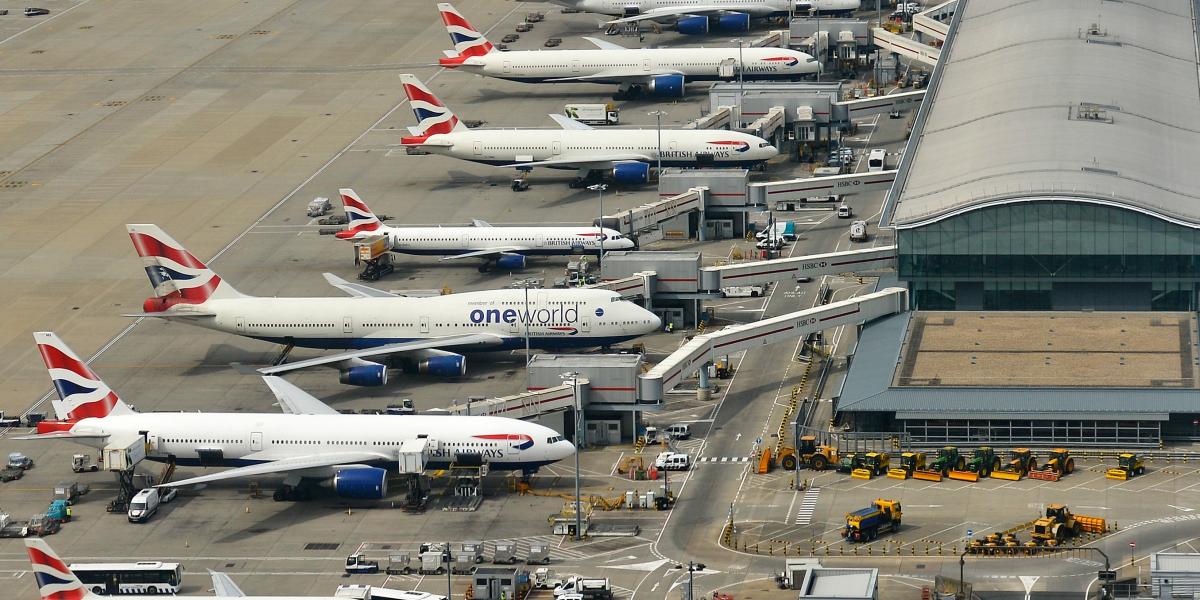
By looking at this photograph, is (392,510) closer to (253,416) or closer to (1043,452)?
(253,416)

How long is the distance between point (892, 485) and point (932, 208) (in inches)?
1138

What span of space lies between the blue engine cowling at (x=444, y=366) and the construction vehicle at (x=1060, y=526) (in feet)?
149

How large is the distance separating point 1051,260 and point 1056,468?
23.6 metres

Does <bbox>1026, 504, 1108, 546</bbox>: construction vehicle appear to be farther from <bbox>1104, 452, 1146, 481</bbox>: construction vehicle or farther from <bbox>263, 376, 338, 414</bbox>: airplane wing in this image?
<bbox>263, 376, 338, 414</bbox>: airplane wing

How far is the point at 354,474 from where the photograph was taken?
13462 centimetres

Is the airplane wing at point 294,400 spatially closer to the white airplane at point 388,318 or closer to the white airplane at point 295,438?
the white airplane at point 295,438

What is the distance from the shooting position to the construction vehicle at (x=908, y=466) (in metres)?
136

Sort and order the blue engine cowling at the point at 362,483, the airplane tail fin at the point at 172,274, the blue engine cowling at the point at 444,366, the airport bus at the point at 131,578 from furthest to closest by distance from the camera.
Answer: the airplane tail fin at the point at 172,274, the blue engine cowling at the point at 444,366, the blue engine cowling at the point at 362,483, the airport bus at the point at 131,578

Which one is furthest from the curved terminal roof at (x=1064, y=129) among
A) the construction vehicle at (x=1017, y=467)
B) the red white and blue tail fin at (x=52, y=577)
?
the red white and blue tail fin at (x=52, y=577)

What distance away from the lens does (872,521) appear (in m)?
126

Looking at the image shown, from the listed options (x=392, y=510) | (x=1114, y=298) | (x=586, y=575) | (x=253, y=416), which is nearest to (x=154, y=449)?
(x=253, y=416)

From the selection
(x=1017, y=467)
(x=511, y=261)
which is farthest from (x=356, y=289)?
(x=1017, y=467)

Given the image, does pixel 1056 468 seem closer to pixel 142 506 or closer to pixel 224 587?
pixel 224 587

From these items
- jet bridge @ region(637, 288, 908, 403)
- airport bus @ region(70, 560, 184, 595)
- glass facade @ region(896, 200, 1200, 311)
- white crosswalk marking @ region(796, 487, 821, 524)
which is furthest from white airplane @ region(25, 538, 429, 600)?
glass facade @ region(896, 200, 1200, 311)
